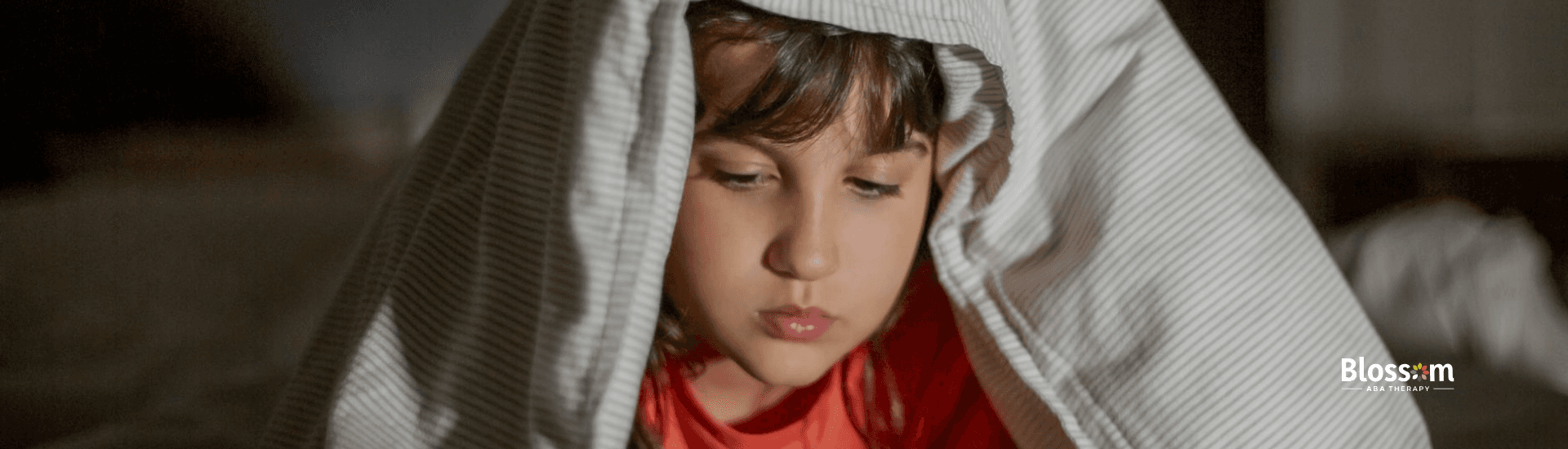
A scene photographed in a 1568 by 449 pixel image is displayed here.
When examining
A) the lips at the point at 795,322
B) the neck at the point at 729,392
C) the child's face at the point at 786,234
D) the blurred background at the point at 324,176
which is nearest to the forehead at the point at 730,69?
the child's face at the point at 786,234

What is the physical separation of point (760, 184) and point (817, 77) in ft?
0.22

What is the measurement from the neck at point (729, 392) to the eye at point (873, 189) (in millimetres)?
196

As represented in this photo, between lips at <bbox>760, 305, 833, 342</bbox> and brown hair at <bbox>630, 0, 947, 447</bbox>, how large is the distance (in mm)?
99

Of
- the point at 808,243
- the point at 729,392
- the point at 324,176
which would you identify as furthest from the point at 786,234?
the point at 324,176

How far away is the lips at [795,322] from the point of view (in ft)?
1.51

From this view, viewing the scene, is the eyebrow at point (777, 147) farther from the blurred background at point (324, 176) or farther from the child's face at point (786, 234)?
the blurred background at point (324, 176)

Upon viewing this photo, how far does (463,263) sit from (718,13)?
202mm

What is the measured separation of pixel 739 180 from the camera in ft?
1.50

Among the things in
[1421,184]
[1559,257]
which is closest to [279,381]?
[1559,257]

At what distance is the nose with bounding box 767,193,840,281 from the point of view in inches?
16.9

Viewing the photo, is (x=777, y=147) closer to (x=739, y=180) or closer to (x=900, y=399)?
(x=739, y=180)

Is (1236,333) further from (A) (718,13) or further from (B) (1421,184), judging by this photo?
(B) (1421,184)

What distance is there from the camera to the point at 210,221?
4.00 ft

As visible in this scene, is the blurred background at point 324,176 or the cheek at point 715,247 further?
the blurred background at point 324,176
